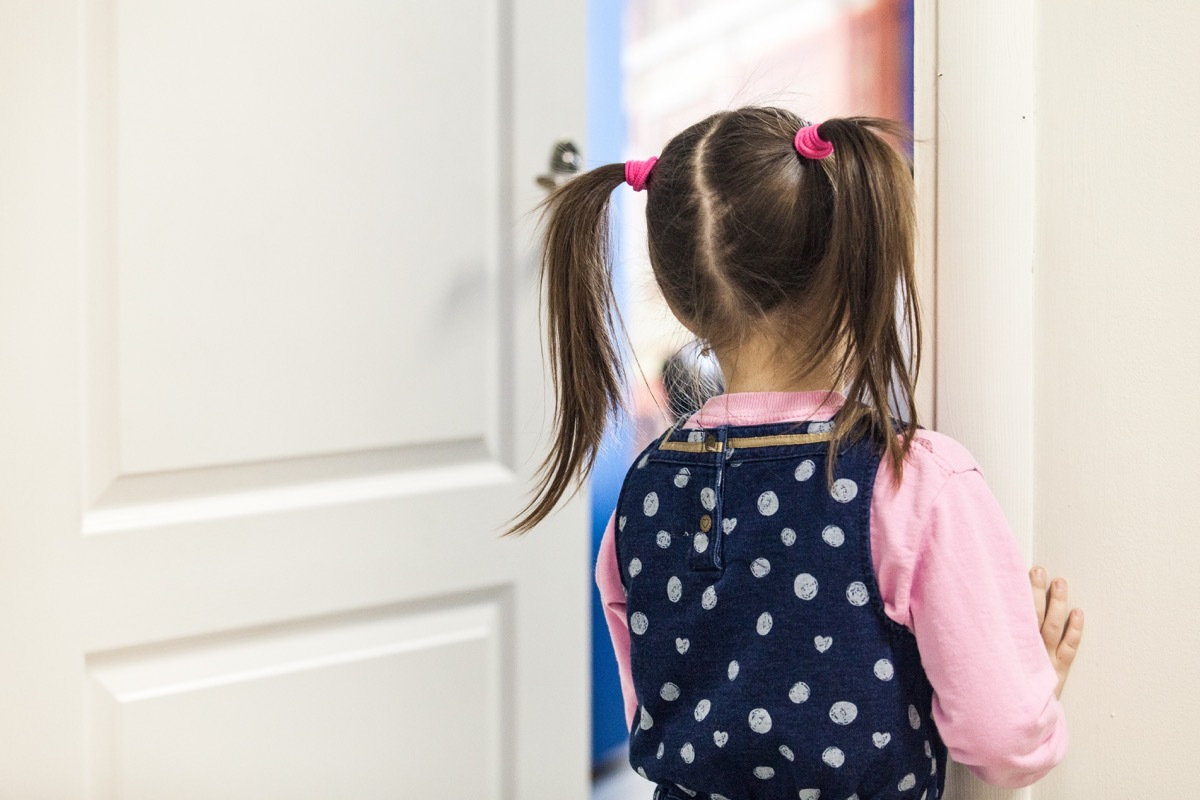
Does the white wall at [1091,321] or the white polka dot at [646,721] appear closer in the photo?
the white wall at [1091,321]

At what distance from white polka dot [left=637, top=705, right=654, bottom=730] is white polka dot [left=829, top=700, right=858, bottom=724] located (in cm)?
16

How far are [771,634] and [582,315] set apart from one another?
28cm

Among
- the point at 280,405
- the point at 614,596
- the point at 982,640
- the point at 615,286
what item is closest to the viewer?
the point at 982,640

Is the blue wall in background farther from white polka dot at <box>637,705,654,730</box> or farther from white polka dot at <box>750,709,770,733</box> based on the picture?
white polka dot at <box>750,709,770,733</box>

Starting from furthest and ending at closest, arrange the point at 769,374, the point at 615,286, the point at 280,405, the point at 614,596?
the point at 615,286 → the point at 280,405 → the point at 614,596 → the point at 769,374

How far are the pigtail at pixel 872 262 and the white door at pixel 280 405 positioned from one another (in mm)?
632

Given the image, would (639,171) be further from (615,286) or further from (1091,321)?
(615,286)

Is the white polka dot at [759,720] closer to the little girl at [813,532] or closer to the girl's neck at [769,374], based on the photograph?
the little girl at [813,532]

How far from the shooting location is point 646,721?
2.43 feet


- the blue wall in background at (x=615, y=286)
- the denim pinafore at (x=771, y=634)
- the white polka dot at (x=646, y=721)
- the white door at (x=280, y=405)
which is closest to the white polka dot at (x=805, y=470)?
the denim pinafore at (x=771, y=634)

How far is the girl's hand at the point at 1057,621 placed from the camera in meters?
0.63

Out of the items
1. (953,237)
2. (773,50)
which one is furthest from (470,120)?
(773,50)

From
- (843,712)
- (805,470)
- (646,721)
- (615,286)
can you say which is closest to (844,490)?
(805,470)

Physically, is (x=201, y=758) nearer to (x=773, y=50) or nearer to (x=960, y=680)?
(x=960, y=680)
